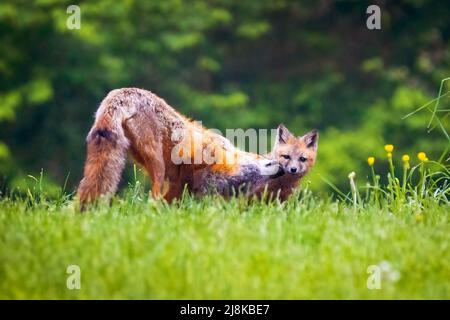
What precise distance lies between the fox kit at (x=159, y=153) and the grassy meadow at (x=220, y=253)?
31 cm

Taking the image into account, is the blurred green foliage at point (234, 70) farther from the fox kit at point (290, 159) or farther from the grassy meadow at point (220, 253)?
the grassy meadow at point (220, 253)

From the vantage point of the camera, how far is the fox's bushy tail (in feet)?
18.6

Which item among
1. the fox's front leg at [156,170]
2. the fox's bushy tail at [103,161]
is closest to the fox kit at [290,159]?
the fox's front leg at [156,170]

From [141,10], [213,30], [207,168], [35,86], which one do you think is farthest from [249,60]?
[207,168]

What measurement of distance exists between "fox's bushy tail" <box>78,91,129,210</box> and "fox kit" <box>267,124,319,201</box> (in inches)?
55.9

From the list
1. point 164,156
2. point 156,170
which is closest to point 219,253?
point 156,170

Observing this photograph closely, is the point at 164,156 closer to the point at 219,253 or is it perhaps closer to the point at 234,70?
the point at 219,253

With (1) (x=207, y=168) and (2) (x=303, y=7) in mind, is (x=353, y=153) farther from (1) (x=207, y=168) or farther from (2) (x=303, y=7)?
(1) (x=207, y=168)

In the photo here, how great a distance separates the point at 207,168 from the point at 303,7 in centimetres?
1213

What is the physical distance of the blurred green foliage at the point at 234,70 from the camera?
52.5 ft

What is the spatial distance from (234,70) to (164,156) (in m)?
12.1

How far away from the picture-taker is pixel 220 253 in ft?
15.0

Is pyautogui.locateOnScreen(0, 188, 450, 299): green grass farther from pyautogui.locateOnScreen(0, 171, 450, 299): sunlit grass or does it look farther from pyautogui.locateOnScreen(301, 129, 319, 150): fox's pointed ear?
pyautogui.locateOnScreen(301, 129, 319, 150): fox's pointed ear

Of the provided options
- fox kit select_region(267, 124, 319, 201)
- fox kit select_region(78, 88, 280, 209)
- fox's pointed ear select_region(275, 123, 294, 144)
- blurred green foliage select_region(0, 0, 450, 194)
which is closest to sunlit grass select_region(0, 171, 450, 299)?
fox kit select_region(78, 88, 280, 209)
